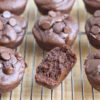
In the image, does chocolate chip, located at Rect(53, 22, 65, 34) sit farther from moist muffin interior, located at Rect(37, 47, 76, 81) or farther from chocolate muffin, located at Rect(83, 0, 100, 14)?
chocolate muffin, located at Rect(83, 0, 100, 14)

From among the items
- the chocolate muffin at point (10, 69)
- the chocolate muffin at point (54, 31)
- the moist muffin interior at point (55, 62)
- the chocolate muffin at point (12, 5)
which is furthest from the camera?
the chocolate muffin at point (12, 5)

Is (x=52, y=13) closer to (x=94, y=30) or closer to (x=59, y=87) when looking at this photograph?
(x=94, y=30)

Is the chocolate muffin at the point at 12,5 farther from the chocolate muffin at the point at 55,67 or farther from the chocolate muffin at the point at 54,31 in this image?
the chocolate muffin at the point at 55,67

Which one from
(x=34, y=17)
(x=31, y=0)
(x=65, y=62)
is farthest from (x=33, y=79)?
(x=31, y=0)

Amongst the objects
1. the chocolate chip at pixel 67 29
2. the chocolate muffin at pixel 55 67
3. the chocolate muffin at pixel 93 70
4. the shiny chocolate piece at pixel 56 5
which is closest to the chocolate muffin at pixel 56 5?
the shiny chocolate piece at pixel 56 5

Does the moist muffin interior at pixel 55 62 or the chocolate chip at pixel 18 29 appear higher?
the chocolate chip at pixel 18 29

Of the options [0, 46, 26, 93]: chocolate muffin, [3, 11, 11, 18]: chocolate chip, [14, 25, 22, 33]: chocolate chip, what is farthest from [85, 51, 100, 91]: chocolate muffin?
[3, 11, 11, 18]: chocolate chip
